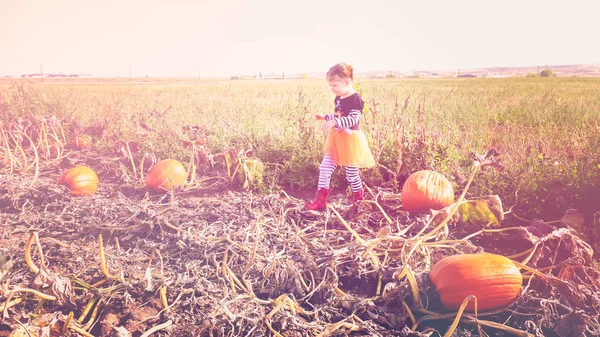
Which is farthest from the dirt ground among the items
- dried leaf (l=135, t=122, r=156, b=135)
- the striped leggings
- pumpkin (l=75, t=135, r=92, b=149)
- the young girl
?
pumpkin (l=75, t=135, r=92, b=149)

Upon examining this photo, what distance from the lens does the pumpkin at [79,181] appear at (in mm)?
4035

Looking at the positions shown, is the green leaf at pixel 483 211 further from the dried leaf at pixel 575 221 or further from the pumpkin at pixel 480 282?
the pumpkin at pixel 480 282

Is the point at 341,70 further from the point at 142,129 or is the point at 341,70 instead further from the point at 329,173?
the point at 142,129

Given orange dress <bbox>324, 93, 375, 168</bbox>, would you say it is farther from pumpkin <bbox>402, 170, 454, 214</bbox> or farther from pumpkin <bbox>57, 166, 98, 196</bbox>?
pumpkin <bbox>57, 166, 98, 196</bbox>

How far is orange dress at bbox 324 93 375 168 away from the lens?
3.28 metres

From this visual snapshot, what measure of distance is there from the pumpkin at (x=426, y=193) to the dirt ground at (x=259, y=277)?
0.17 metres

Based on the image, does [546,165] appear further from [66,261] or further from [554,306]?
[66,261]

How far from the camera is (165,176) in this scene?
13.3 feet

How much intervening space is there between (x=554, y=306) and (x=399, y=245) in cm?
85

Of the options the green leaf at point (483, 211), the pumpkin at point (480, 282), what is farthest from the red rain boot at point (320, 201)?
the pumpkin at point (480, 282)

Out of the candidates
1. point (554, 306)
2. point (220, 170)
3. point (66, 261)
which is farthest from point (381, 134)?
point (66, 261)

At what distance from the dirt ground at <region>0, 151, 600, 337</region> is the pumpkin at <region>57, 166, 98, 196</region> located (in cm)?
57

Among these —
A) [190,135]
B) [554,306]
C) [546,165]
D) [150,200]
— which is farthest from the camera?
[190,135]

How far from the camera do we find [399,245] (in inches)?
102
